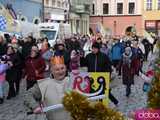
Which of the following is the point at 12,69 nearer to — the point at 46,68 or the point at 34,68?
the point at 46,68

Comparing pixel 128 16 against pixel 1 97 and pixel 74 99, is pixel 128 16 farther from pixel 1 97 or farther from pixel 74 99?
pixel 74 99

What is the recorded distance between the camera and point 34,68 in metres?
14.3

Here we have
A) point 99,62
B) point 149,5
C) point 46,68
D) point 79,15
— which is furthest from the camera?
point 149,5

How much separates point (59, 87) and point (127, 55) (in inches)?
448

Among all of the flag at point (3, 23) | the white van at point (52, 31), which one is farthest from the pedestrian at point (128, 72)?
the white van at point (52, 31)

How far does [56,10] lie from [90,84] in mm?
45015

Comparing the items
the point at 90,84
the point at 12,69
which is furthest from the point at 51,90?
the point at 12,69

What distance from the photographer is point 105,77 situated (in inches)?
353

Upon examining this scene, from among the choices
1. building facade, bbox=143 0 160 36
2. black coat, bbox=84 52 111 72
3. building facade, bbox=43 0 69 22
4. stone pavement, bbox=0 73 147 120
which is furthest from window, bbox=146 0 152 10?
black coat, bbox=84 52 111 72

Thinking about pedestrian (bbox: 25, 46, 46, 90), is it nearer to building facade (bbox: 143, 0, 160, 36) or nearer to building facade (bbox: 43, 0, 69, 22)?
building facade (bbox: 43, 0, 69, 22)

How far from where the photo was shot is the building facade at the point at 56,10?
48.9 metres

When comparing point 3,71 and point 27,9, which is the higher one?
point 27,9

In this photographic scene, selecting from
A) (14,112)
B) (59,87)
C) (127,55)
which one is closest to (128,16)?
(127,55)

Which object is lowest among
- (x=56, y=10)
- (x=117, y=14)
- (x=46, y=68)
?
(x=46, y=68)
